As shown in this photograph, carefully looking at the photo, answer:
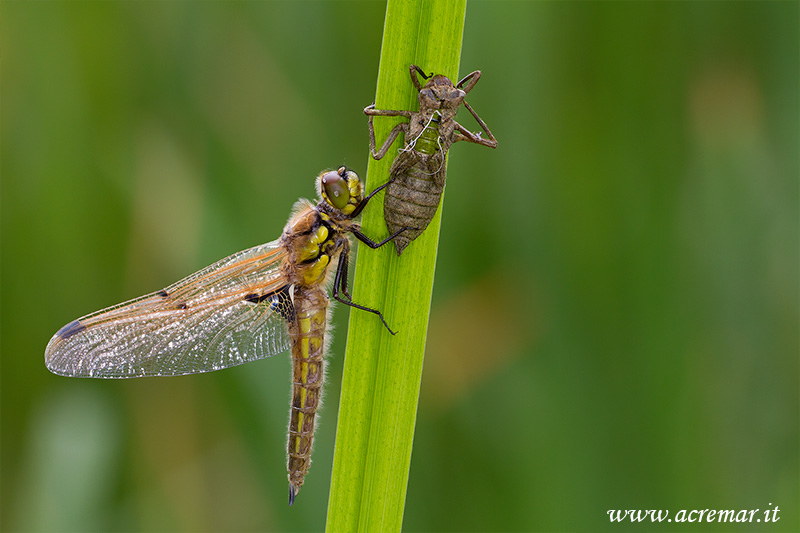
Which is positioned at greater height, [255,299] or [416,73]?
[416,73]

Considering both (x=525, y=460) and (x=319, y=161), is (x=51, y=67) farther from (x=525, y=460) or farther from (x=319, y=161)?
(x=525, y=460)

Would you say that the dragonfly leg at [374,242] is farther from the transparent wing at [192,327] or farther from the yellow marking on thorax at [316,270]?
the transparent wing at [192,327]

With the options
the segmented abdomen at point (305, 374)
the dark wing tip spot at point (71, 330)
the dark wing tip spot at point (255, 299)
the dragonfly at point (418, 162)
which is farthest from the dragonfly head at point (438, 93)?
the dark wing tip spot at point (71, 330)

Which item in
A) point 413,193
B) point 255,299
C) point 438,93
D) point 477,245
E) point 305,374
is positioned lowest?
point 305,374

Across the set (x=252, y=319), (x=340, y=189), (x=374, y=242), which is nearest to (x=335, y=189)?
(x=340, y=189)

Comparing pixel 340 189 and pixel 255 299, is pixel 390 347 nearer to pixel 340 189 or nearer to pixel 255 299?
pixel 340 189

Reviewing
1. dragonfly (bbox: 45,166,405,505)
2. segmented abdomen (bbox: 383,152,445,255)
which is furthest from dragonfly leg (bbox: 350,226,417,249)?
dragonfly (bbox: 45,166,405,505)
